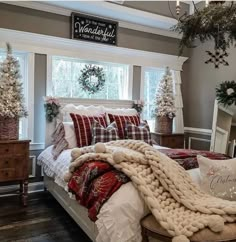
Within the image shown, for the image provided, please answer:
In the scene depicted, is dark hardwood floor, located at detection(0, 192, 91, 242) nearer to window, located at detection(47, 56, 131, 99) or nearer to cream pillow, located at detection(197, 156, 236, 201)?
cream pillow, located at detection(197, 156, 236, 201)

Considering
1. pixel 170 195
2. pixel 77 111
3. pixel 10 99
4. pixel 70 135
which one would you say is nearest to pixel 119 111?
pixel 77 111

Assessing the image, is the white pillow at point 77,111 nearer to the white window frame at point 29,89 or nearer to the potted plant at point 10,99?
the white window frame at point 29,89

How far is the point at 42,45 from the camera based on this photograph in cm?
410

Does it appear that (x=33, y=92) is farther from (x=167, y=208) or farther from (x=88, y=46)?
(x=167, y=208)

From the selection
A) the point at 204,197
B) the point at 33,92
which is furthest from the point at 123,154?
the point at 33,92

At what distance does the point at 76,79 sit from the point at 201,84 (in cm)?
242

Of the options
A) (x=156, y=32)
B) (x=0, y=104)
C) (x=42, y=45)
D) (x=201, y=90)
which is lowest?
(x=0, y=104)

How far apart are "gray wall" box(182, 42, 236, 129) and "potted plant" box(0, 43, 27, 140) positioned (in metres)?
3.30

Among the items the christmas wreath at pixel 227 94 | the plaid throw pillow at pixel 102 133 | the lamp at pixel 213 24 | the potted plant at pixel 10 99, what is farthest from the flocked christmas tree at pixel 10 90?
the christmas wreath at pixel 227 94

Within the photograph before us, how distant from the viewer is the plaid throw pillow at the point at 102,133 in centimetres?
352

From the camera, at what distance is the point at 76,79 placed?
4.55 metres

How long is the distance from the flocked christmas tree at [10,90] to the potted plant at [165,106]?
235cm

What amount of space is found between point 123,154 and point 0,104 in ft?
6.51

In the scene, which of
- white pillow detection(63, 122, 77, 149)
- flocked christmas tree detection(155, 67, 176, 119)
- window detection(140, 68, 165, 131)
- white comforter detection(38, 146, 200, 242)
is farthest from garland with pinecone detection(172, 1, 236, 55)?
window detection(140, 68, 165, 131)
